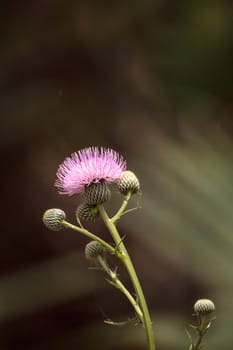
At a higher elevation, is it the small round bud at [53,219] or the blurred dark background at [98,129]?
the blurred dark background at [98,129]

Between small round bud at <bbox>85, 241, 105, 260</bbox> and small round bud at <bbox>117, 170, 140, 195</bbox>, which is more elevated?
small round bud at <bbox>117, 170, 140, 195</bbox>

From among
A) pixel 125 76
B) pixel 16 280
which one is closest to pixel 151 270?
pixel 16 280

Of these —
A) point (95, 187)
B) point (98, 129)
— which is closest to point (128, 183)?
point (95, 187)

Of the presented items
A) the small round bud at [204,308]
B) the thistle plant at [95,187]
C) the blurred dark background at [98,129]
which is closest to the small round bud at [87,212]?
the thistle plant at [95,187]

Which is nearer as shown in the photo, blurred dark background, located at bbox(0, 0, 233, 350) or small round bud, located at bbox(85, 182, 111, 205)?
small round bud, located at bbox(85, 182, 111, 205)

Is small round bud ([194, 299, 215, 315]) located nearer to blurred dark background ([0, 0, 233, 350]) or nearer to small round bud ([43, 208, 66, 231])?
small round bud ([43, 208, 66, 231])

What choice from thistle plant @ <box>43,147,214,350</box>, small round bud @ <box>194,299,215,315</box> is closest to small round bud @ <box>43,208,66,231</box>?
thistle plant @ <box>43,147,214,350</box>

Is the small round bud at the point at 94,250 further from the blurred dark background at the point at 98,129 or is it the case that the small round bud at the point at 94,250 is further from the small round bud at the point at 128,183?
the blurred dark background at the point at 98,129
